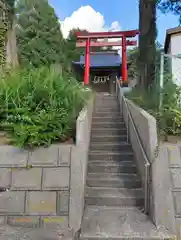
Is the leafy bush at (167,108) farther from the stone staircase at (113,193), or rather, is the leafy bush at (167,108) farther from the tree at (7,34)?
the tree at (7,34)

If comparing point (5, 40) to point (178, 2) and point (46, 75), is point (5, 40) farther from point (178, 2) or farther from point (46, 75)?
point (178, 2)

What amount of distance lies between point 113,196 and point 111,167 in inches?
31.8

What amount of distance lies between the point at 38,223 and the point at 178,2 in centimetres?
848

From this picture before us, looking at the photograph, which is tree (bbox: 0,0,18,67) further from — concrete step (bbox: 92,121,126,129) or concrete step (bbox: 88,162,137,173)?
concrete step (bbox: 88,162,137,173)

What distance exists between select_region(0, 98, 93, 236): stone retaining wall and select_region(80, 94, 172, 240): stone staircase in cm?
30

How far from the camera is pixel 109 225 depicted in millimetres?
3773

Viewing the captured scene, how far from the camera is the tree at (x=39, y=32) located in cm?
2000

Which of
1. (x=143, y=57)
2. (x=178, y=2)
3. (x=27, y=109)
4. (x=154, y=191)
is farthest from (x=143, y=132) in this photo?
(x=178, y=2)

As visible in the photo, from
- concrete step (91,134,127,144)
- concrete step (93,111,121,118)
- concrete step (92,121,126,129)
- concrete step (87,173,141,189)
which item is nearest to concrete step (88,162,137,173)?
concrete step (87,173,141,189)

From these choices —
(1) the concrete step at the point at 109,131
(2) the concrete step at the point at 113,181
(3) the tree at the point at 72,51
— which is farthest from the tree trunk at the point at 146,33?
(3) the tree at the point at 72,51

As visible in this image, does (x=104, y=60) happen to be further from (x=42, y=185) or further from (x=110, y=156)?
(x=42, y=185)

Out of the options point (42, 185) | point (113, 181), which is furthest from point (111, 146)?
point (42, 185)

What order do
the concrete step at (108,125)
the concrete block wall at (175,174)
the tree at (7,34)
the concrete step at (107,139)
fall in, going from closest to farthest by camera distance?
the concrete block wall at (175,174), the concrete step at (107,139), the concrete step at (108,125), the tree at (7,34)

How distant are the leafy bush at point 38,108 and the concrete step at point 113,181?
0.91 m
